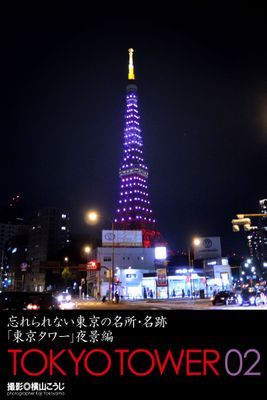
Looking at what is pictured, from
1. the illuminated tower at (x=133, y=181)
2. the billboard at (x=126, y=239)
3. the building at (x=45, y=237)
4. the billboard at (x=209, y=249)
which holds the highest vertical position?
the illuminated tower at (x=133, y=181)

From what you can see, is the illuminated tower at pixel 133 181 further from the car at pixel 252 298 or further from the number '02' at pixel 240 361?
the number '02' at pixel 240 361

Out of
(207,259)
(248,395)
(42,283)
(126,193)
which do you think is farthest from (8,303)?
(126,193)

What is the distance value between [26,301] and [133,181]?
141m

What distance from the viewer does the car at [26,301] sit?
1697 cm

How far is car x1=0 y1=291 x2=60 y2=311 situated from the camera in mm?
16969

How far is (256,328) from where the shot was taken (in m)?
4.58

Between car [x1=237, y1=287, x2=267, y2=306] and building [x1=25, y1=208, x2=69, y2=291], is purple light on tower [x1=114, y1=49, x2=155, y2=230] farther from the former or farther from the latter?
car [x1=237, y1=287, x2=267, y2=306]

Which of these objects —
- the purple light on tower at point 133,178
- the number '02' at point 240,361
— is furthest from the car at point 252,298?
the purple light on tower at point 133,178

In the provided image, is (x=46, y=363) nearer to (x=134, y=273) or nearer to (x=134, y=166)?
(x=134, y=273)

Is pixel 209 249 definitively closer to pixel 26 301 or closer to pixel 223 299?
pixel 223 299

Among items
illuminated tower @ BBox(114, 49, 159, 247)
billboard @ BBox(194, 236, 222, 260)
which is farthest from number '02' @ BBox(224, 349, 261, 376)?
illuminated tower @ BBox(114, 49, 159, 247)

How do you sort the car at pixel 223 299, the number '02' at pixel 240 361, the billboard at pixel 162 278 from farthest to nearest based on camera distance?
the billboard at pixel 162 278, the car at pixel 223 299, the number '02' at pixel 240 361

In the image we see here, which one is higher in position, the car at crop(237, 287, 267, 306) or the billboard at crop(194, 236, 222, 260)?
the billboard at crop(194, 236, 222, 260)

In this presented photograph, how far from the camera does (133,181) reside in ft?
521
